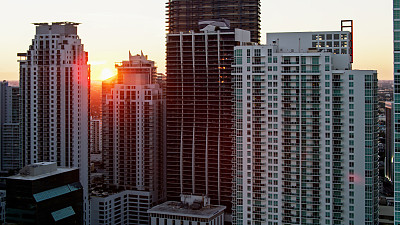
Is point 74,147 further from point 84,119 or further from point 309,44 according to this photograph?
point 309,44

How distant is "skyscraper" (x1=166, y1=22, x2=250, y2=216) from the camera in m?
142

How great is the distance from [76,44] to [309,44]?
199 feet

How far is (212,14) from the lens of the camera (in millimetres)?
156875

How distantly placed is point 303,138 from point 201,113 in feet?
204

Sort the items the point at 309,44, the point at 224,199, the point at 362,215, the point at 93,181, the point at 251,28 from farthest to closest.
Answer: the point at 93,181 < the point at 251,28 < the point at 224,199 < the point at 309,44 < the point at 362,215

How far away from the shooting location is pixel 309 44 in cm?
9325

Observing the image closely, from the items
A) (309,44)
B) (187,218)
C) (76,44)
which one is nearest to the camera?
(309,44)

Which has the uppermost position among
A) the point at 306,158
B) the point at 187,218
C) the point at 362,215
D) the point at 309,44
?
the point at 309,44

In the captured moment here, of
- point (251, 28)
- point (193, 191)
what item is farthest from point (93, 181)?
point (251, 28)

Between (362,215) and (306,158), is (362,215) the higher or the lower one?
the lower one

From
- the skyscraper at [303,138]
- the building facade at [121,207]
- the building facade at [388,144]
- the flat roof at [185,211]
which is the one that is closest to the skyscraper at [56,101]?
the building facade at [121,207]

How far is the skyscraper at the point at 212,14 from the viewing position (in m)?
153

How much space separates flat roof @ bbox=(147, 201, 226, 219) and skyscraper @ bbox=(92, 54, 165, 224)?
16129 millimetres

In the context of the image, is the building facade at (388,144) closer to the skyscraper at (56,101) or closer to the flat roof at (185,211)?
the flat roof at (185,211)
